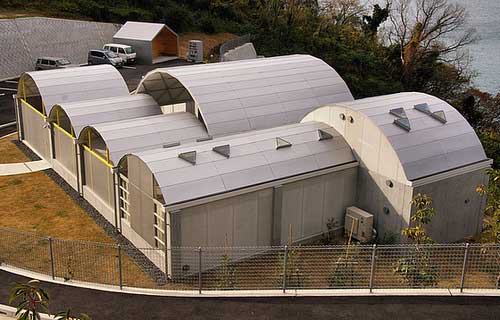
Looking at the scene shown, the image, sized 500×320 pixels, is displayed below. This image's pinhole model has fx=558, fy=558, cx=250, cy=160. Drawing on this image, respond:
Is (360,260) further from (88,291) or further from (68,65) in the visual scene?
(68,65)

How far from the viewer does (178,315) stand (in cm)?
1420

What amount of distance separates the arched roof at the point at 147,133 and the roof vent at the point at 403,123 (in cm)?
728

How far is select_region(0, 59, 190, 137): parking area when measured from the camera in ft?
111

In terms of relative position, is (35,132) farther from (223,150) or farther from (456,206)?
(456,206)

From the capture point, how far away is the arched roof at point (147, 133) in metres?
20.0

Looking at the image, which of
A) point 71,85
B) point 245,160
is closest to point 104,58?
point 71,85

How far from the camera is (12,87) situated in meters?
43.8

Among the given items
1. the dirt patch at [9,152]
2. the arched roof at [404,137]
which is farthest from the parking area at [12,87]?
the arched roof at [404,137]

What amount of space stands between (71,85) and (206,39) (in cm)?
3906

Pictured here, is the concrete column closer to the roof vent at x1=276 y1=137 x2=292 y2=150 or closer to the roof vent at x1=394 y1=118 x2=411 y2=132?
the roof vent at x1=276 y1=137 x2=292 y2=150

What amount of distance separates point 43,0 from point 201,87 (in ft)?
146

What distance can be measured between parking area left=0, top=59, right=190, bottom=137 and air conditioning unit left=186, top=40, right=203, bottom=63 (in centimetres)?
86

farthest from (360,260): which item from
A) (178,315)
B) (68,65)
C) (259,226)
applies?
(68,65)

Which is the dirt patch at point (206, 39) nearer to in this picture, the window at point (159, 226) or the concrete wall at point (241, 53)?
the concrete wall at point (241, 53)
